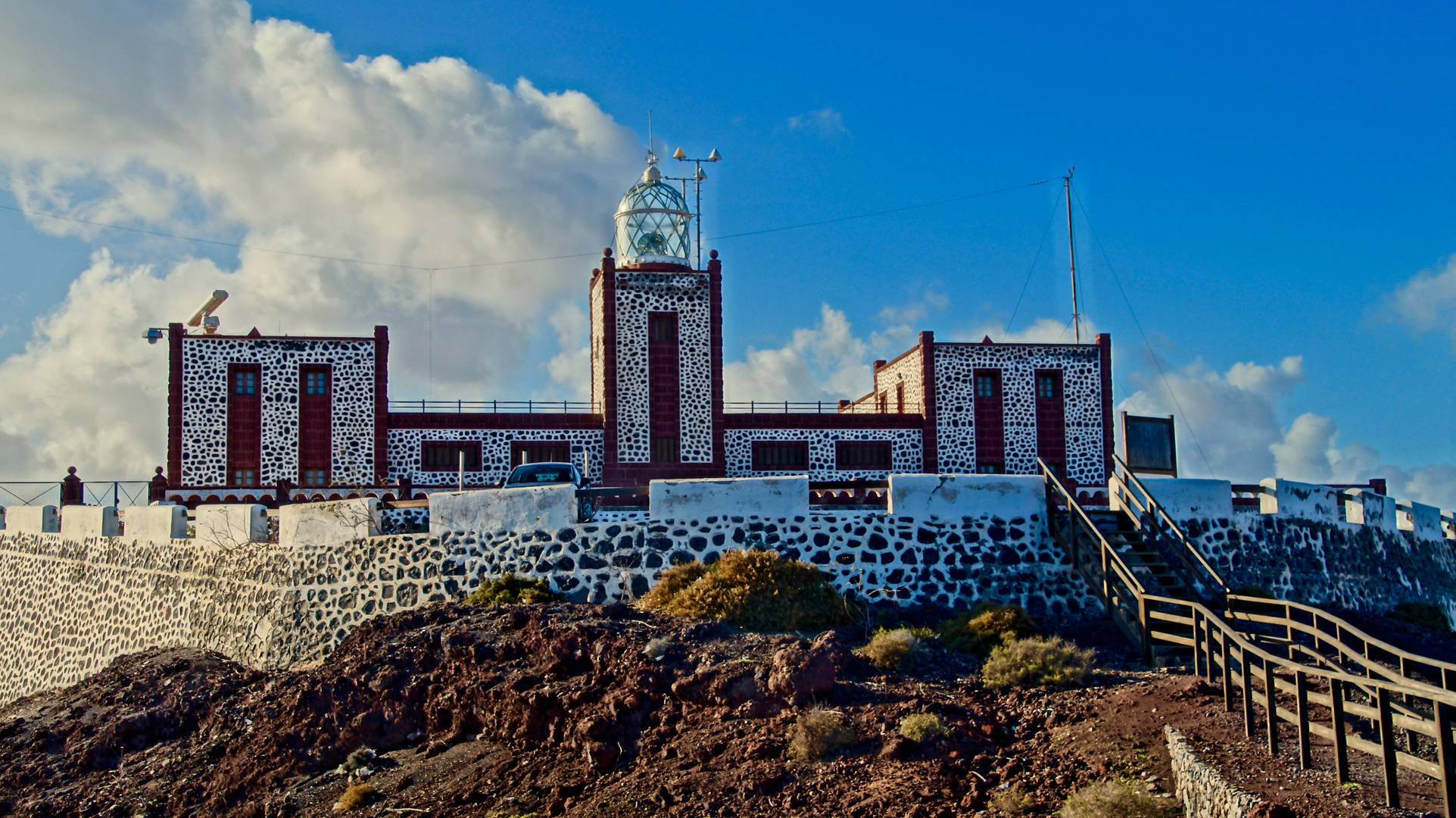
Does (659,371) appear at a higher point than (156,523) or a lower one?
higher

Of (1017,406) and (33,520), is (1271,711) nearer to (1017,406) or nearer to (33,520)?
(1017,406)

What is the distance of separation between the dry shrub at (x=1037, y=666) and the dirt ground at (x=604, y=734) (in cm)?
23

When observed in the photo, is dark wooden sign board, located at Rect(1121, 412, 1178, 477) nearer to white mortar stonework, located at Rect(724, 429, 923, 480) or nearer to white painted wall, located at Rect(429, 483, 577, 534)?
white mortar stonework, located at Rect(724, 429, 923, 480)

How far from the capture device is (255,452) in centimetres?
3052

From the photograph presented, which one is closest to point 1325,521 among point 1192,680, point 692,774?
point 1192,680

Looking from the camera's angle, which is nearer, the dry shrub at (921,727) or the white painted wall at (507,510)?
the dry shrub at (921,727)

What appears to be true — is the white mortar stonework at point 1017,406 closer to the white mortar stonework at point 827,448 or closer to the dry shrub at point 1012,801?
the white mortar stonework at point 827,448

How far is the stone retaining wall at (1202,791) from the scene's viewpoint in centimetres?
A: 877

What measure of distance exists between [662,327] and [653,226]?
345cm

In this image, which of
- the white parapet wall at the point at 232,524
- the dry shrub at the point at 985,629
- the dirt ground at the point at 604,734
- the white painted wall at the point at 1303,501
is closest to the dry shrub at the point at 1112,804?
the dirt ground at the point at 604,734

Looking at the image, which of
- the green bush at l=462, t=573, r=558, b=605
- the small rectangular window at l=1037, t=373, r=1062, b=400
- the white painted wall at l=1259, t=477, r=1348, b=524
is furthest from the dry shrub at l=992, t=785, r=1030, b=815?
the small rectangular window at l=1037, t=373, r=1062, b=400

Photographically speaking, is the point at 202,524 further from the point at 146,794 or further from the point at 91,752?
the point at 146,794

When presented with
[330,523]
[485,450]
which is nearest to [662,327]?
[485,450]

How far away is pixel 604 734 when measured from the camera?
1248 centimetres
